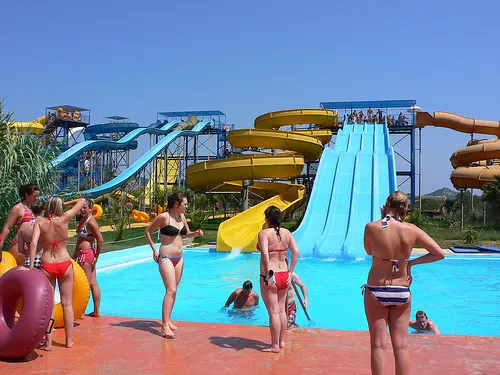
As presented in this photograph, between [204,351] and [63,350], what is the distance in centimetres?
111

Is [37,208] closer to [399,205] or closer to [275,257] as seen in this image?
[275,257]

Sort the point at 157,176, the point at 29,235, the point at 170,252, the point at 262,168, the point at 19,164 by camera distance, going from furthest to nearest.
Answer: the point at 157,176
the point at 262,168
the point at 19,164
the point at 170,252
the point at 29,235

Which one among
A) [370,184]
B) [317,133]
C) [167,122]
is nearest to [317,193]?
[370,184]

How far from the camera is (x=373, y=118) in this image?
25.4 metres

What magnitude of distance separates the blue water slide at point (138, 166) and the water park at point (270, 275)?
106 millimetres

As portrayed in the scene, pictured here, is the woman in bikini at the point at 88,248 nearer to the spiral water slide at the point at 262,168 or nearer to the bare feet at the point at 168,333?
the bare feet at the point at 168,333

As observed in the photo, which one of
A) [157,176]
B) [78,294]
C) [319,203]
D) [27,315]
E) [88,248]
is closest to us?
[27,315]

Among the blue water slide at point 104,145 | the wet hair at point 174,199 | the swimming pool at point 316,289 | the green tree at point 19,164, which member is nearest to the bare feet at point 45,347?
the wet hair at point 174,199

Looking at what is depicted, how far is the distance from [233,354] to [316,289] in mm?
5262

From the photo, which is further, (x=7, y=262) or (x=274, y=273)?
(x=7, y=262)

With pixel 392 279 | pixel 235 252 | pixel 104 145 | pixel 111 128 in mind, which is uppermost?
pixel 111 128

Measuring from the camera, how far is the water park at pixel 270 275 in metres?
3.99

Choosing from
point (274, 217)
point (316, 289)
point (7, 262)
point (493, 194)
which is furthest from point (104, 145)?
point (274, 217)

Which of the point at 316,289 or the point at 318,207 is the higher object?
the point at 318,207
